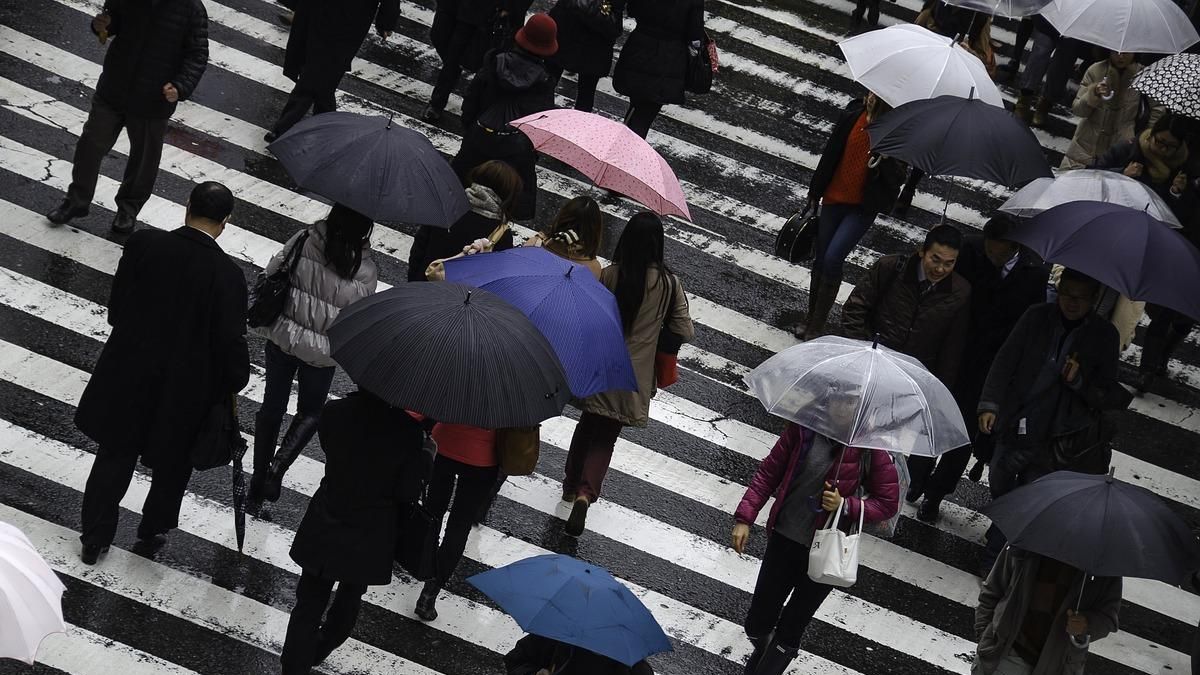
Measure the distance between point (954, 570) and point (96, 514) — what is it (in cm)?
498

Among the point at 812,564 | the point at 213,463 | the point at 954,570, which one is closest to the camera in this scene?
the point at 812,564

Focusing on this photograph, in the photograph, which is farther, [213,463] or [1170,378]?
[1170,378]

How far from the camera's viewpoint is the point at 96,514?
778cm

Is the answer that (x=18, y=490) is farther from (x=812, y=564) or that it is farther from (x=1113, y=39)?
(x=1113, y=39)

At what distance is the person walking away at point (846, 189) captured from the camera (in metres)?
10.9

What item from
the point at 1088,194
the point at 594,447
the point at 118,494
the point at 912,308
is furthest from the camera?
the point at 1088,194

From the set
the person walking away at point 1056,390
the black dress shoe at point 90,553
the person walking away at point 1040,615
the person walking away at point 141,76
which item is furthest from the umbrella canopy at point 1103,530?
the person walking away at point 141,76

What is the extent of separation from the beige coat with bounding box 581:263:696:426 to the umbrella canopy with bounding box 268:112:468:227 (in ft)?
3.49

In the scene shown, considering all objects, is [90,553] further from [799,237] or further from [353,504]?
[799,237]

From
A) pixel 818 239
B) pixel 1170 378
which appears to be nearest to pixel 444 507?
pixel 818 239

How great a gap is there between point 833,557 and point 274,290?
295 cm

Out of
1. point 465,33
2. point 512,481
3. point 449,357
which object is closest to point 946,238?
point 512,481

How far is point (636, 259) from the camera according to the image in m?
8.48

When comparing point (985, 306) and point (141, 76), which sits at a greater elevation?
point (985, 306)
